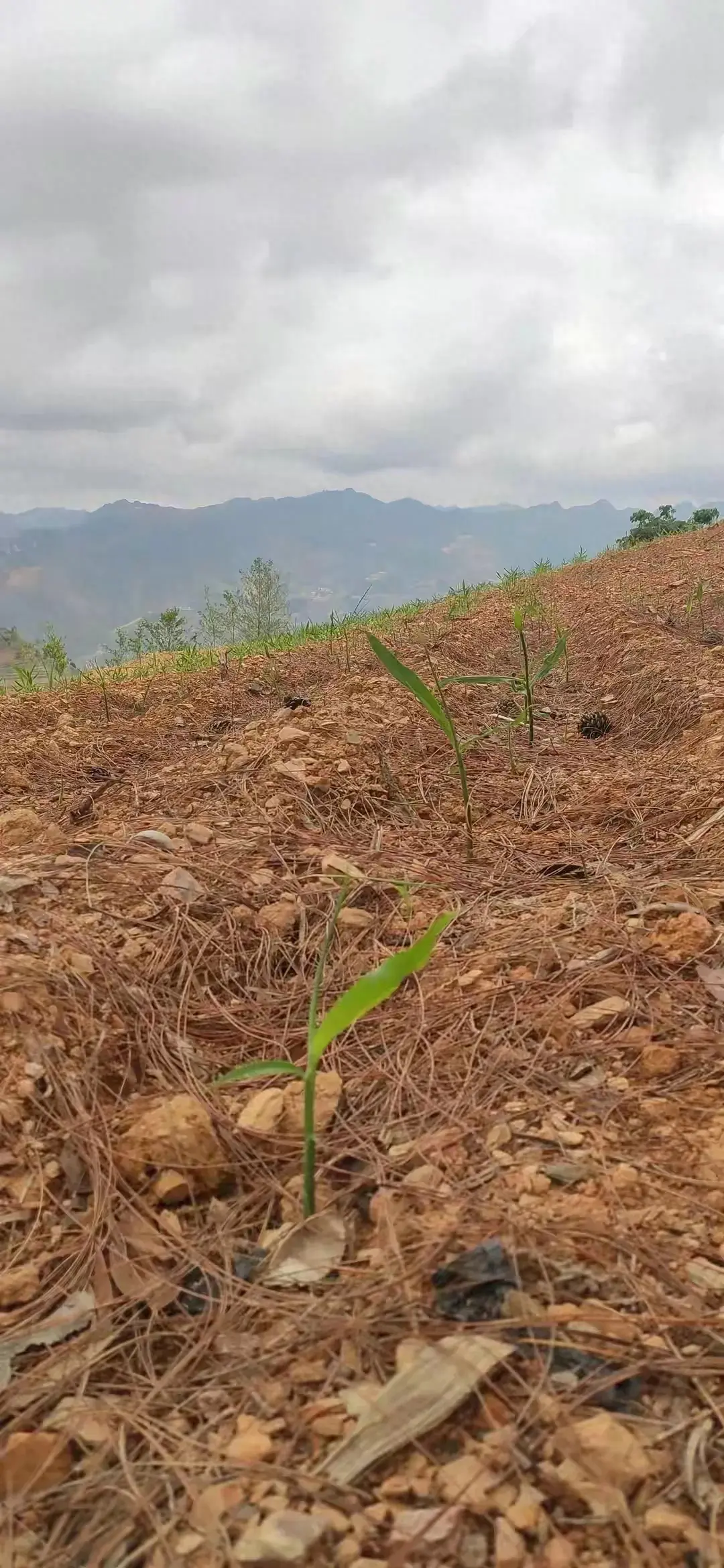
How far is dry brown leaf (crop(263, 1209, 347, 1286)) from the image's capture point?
97 cm

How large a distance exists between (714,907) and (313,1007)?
0.97 m

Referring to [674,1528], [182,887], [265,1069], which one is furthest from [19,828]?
[674,1528]

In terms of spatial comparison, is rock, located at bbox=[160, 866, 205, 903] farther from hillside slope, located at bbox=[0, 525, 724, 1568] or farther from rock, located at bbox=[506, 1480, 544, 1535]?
rock, located at bbox=[506, 1480, 544, 1535]

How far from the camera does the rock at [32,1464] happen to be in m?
0.79

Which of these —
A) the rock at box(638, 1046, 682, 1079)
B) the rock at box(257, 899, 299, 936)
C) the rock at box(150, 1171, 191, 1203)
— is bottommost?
the rock at box(150, 1171, 191, 1203)

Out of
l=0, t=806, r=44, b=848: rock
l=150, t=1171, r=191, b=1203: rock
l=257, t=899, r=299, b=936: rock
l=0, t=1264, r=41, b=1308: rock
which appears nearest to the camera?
l=0, t=1264, r=41, b=1308: rock

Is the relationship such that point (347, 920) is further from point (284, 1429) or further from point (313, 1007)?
point (284, 1429)

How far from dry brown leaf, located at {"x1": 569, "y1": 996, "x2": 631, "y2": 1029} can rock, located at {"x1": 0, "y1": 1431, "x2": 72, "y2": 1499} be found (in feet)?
2.88

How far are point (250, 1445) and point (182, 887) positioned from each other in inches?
43.8

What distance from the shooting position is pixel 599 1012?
4.56 ft

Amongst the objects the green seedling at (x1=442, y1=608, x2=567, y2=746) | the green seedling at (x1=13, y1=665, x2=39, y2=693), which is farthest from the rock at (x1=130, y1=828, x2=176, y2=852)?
the green seedling at (x1=13, y1=665, x2=39, y2=693)

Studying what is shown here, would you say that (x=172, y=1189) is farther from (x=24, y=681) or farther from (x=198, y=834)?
(x=24, y=681)

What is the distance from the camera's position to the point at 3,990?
1.38m

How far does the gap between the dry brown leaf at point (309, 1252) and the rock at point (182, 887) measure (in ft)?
2.70
